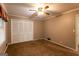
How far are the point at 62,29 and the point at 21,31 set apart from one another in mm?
784

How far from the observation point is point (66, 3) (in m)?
1.26

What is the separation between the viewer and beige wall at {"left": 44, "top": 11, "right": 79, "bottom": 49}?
1392 millimetres

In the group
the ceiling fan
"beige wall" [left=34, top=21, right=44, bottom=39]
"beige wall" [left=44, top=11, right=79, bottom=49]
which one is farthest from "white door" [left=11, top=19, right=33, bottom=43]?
"beige wall" [left=44, top=11, right=79, bottom=49]

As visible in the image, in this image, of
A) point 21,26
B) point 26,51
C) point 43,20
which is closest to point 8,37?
point 21,26

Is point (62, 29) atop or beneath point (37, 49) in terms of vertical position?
atop

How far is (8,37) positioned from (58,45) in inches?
37.2

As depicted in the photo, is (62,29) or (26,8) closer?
(26,8)

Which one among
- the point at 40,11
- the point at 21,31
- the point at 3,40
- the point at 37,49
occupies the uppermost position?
the point at 40,11

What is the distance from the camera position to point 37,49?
1.42 m

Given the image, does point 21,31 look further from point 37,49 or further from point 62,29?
point 62,29

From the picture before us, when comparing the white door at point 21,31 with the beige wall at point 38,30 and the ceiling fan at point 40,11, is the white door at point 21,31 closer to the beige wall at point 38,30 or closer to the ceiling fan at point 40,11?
the beige wall at point 38,30

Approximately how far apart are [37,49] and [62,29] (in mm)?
604

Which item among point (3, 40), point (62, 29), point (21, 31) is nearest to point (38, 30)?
point (21, 31)

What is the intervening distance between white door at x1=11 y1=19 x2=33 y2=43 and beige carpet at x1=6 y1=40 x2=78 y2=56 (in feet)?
0.31
